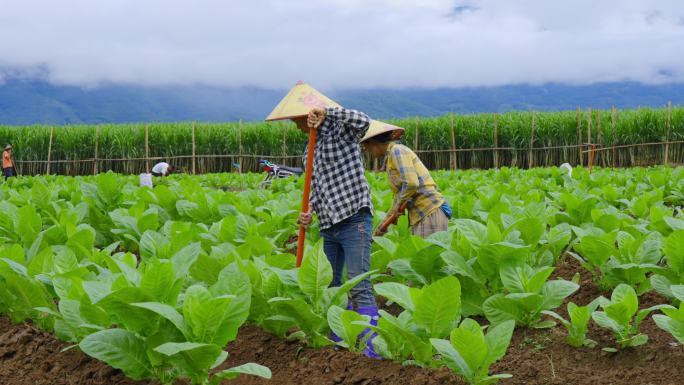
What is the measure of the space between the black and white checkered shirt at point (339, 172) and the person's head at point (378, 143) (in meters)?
0.89

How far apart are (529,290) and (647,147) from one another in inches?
1135

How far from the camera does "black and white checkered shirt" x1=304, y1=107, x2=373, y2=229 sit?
14.6 ft

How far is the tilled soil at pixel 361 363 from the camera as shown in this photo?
109 inches

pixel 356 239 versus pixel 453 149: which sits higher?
pixel 453 149

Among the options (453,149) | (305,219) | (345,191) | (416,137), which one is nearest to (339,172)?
(345,191)

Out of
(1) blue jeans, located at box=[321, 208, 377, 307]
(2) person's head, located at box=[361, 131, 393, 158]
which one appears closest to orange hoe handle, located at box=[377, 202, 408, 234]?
(2) person's head, located at box=[361, 131, 393, 158]

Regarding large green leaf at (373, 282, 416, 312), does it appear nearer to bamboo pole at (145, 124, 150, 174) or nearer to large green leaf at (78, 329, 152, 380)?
large green leaf at (78, 329, 152, 380)

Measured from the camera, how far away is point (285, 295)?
328cm

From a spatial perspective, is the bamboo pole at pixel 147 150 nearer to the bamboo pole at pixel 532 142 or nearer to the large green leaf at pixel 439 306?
the bamboo pole at pixel 532 142

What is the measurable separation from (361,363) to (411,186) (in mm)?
2998

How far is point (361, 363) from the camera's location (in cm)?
285

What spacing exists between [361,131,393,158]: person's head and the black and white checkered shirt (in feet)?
2.93

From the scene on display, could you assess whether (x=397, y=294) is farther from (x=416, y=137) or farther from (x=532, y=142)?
(x=416, y=137)

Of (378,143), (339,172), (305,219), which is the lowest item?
(305,219)
